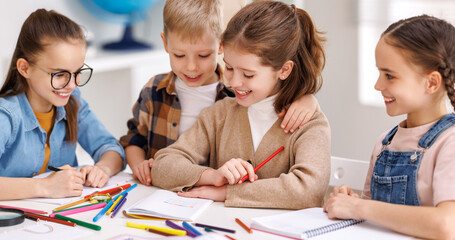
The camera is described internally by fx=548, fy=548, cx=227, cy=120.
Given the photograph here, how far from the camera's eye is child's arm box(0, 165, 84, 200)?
1.37 meters

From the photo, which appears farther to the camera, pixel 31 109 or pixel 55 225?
pixel 31 109

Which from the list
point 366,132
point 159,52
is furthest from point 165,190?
point 366,132

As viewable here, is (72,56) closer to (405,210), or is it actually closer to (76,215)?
(76,215)

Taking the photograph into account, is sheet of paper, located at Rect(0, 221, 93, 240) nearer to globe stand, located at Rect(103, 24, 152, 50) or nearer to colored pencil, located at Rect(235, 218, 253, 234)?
colored pencil, located at Rect(235, 218, 253, 234)

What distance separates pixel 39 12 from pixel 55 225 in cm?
70

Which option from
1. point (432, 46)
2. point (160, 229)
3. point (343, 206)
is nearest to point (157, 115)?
point (160, 229)

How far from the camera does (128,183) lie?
1536 millimetres

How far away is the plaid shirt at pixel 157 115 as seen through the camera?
5.68 feet

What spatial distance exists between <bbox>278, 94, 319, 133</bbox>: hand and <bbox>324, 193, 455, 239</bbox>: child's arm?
32 cm

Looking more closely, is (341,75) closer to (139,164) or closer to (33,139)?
(139,164)

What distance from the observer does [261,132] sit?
150 centimetres

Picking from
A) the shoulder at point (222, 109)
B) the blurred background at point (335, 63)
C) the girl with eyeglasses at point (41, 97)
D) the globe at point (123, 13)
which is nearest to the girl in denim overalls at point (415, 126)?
the shoulder at point (222, 109)

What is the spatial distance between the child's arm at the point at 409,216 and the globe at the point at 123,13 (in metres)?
2.36

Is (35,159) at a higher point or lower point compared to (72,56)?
lower
